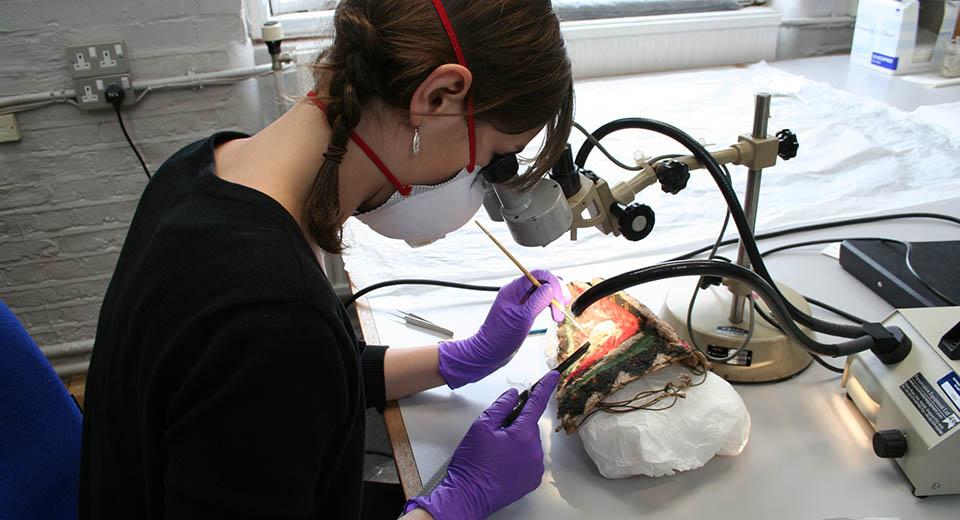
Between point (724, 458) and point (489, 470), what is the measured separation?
1.03 ft

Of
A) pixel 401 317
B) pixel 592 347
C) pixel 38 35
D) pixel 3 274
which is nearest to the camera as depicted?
pixel 592 347

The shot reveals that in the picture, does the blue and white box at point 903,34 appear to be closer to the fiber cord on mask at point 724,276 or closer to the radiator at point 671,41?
the radiator at point 671,41

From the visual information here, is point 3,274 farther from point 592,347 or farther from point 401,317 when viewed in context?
point 592,347

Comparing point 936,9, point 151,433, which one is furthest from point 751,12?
point 151,433

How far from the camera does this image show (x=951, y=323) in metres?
0.96

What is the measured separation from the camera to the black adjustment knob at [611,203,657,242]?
97 cm

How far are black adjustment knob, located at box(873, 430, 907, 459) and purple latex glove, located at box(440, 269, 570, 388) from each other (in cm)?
46

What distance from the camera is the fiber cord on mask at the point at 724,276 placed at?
91 centimetres

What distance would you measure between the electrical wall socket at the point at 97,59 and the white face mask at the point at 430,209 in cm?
130

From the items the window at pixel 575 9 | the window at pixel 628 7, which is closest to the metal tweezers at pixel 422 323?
the window at pixel 575 9

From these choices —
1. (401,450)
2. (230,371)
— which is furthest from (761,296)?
(230,371)

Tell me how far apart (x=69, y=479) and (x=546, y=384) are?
665 millimetres

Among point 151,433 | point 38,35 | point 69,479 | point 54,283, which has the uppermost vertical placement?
point 38,35

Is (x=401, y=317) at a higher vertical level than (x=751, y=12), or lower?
lower
